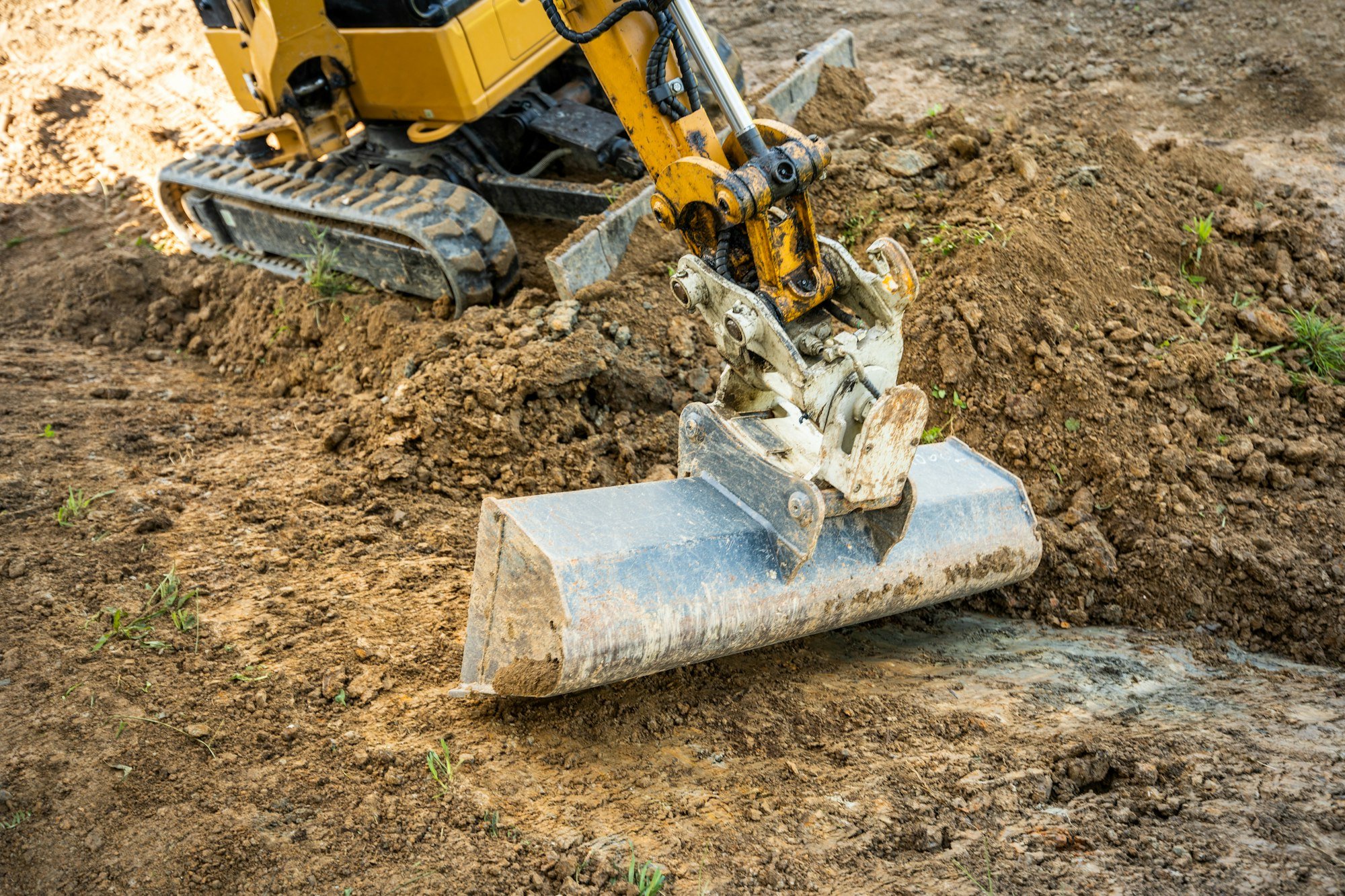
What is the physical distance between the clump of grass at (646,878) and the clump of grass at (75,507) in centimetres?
236

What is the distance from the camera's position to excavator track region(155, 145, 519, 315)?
466cm

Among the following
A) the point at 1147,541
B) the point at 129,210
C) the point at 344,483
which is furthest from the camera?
the point at 129,210

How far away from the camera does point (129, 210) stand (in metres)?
6.78

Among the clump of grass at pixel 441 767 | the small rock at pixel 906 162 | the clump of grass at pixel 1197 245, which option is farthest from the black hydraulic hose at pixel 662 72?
the clump of grass at pixel 1197 245

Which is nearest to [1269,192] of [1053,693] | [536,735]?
[1053,693]

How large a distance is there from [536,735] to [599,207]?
315 cm

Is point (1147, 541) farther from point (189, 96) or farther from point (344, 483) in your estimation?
point (189, 96)

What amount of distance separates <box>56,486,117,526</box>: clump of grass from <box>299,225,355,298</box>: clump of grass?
1.81m

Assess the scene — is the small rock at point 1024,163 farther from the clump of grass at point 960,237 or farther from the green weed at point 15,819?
Result: the green weed at point 15,819

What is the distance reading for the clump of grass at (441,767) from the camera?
2393 millimetres

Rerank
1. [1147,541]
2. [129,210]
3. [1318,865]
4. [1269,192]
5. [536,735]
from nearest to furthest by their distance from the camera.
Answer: [1318,865], [536,735], [1147,541], [1269,192], [129,210]

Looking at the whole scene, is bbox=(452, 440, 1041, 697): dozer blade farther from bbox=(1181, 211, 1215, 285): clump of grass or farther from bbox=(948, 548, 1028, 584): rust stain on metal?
bbox=(1181, 211, 1215, 285): clump of grass

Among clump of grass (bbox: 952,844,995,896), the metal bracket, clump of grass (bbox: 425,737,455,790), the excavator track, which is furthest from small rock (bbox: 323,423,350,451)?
clump of grass (bbox: 952,844,995,896)

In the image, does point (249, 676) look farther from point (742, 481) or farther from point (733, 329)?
point (733, 329)
